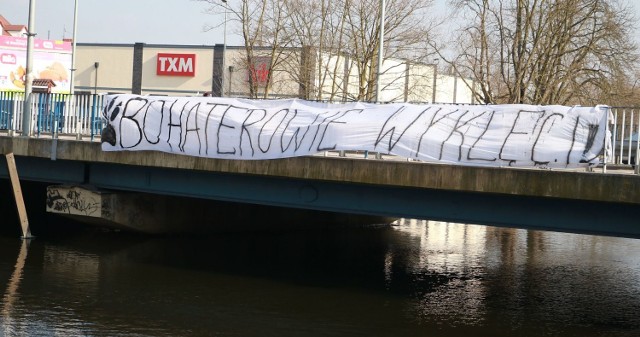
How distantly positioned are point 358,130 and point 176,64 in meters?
41.2

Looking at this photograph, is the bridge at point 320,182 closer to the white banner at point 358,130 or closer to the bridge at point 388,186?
the bridge at point 388,186

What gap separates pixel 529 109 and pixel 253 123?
212 inches

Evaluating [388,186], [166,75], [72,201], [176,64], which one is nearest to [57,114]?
[72,201]

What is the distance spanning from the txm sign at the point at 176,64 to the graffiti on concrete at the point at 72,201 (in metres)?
33.3

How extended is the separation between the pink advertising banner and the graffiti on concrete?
1270 inches

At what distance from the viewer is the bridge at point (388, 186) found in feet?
48.3

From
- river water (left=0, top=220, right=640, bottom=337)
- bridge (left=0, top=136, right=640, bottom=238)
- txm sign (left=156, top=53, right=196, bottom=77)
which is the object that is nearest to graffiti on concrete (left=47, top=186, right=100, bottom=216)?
river water (left=0, top=220, right=640, bottom=337)

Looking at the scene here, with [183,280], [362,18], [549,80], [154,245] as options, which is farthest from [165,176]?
[362,18]

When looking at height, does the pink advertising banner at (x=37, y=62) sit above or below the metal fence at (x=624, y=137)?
above

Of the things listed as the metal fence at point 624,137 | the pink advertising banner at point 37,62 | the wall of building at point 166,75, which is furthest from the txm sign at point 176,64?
the metal fence at point 624,137

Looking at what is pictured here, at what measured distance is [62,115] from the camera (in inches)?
885

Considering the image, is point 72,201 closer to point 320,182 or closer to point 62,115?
point 62,115

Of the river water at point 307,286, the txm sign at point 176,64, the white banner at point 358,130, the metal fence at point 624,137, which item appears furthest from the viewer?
the txm sign at point 176,64

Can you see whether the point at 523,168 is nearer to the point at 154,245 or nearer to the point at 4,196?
the point at 154,245
